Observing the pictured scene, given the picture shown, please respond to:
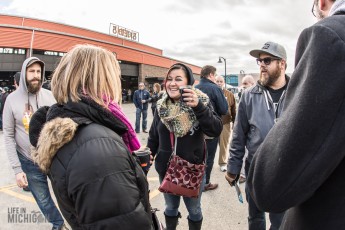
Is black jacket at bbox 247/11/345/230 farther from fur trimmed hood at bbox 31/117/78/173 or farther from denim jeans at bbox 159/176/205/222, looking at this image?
denim jeans at bbox 159/176/205/222

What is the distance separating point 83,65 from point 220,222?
284cm

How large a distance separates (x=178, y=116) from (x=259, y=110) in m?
0.81

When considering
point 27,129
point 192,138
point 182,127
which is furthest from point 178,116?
Result: point 27,129

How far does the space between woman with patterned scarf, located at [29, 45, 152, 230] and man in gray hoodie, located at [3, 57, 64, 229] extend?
184 centimetres

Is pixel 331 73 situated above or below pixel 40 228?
above

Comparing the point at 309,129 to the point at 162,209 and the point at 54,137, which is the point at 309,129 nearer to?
the point at 54,137

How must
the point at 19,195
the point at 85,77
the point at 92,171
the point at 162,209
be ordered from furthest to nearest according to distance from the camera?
the point at 19,195 → the point at 162,209 → the point at 85,77 → the point at 92,171

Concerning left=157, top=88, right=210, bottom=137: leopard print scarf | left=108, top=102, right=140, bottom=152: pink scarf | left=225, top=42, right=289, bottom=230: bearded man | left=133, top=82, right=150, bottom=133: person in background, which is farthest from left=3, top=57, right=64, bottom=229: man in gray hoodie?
left=133, top=82, right=150, bottom=133: person in background

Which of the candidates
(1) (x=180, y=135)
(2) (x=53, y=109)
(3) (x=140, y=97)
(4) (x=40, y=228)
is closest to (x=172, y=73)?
(1) (x=180, y=135)

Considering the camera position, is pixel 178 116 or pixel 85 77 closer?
pixel 85 77

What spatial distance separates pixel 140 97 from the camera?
1056 centimetres

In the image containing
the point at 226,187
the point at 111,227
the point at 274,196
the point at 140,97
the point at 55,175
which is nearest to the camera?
the point at 274,196

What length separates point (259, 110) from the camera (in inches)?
95.7

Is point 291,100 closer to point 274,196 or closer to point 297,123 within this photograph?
point 297,123
